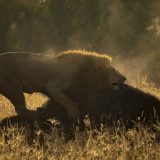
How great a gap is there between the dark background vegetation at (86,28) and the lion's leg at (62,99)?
18.1 m

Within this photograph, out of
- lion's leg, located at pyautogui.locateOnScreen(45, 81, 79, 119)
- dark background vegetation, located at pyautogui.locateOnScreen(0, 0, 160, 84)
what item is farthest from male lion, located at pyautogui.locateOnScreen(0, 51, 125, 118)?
dark background vegetation, located at pyautogui.locateOnScreen(0, 0, 160, 84)

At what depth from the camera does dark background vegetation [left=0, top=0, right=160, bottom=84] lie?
1041 inches

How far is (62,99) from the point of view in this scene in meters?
7.67

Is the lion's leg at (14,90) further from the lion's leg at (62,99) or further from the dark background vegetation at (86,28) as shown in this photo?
the dark background vegetation at (86,28)

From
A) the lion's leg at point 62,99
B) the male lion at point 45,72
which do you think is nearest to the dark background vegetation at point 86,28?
the male lion at point 45,72

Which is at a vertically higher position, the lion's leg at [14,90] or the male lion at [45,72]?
the male lion at [45,72]

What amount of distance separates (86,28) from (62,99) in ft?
65.7

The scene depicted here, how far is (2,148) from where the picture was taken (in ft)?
20.0

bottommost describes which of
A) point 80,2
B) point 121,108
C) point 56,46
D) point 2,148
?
point 2,148

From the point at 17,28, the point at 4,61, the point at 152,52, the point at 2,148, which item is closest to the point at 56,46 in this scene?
the point at 17,28

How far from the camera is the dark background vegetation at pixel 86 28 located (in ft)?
86.8

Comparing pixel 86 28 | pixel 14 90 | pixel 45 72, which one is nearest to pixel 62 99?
pixel 45 72

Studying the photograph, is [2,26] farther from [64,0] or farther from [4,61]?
[4,61]

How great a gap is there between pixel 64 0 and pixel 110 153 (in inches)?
868
